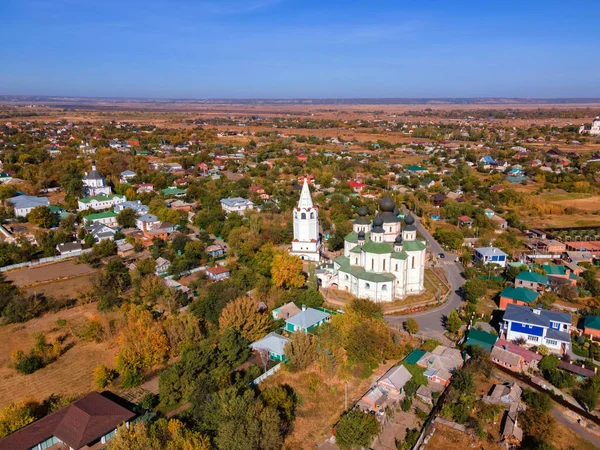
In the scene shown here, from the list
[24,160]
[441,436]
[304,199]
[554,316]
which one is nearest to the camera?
[441,436]

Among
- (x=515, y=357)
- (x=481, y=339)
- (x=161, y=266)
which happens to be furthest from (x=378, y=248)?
(x=161, y=266)

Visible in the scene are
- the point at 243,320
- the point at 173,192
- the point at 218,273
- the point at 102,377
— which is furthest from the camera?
the point at 173,192

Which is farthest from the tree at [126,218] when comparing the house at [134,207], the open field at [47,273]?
the open field at [47,273]

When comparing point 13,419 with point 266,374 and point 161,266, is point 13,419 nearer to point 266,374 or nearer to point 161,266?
point 266,374

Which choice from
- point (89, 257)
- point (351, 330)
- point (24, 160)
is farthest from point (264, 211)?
point (24, 160)

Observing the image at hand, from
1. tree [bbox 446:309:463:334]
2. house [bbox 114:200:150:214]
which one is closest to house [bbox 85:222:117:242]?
house [bbox 114:200:150:214]

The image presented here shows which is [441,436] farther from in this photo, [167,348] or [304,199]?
[304,199]

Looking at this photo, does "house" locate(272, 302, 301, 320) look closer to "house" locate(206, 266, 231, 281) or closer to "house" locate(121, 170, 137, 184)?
"house" locate(206, 266, 231, 281)
